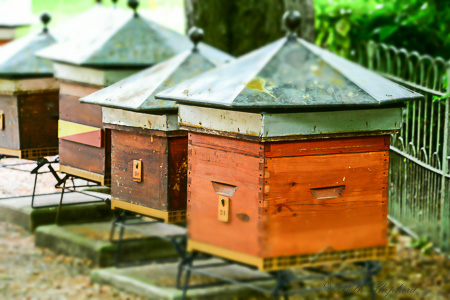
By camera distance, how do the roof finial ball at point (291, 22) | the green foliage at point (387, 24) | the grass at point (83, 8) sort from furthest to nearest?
the grass at point (83, 8)
the green foliage at point (387, 24)
the roof finial ball at point (291, 22)

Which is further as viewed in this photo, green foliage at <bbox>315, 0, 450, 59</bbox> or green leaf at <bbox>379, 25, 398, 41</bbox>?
green foliage at <bbox>315, 0, 450, 59</bbox>

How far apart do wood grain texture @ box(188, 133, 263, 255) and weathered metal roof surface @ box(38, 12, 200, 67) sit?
64.1 inches

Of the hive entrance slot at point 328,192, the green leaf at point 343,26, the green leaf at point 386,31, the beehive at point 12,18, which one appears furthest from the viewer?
the beehive at point 12,18

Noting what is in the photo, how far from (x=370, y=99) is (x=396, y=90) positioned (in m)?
0.27

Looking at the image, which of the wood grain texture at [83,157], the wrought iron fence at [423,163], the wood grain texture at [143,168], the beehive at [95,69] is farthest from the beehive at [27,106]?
the wrought iron fence at [423,163]

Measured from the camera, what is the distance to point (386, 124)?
3820mm

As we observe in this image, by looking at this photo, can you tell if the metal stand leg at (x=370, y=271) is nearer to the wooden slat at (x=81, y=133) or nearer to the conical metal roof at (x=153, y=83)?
the conical metal roof at (x=153, y=83)

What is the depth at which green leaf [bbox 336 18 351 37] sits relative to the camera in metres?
7.78

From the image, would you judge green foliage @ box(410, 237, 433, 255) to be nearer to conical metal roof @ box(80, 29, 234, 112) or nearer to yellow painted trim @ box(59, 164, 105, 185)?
conical metal roof @ box(80, 29, 234, 112)

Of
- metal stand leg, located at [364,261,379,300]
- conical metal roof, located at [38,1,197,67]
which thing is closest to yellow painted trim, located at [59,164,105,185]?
conical metal roof, located at [38,1,197,67]

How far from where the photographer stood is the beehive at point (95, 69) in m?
5.12

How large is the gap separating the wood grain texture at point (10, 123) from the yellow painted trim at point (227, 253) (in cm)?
271

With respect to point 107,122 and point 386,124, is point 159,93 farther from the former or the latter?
point 386,124

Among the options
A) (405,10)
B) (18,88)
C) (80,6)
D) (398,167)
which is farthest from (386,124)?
(80,6)
